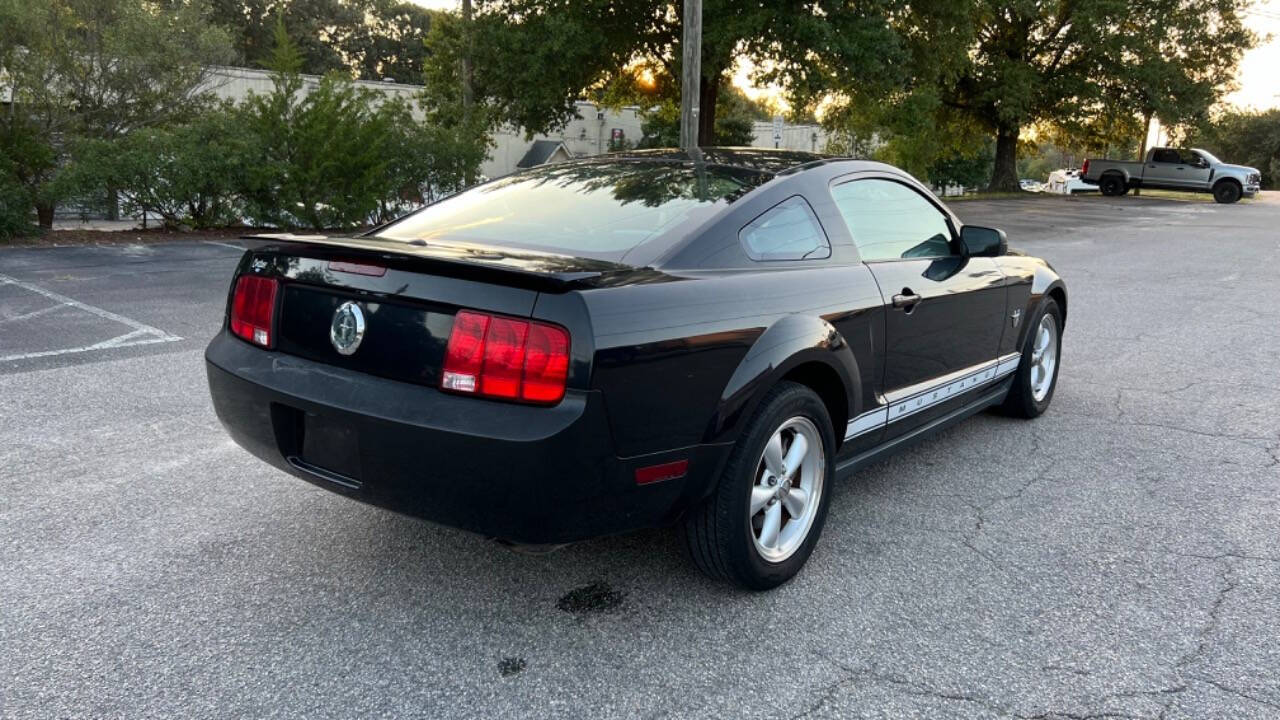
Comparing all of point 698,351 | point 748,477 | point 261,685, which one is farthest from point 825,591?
point 261,685

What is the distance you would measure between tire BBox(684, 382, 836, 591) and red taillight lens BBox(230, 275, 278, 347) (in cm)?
148

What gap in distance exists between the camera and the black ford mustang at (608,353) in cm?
241

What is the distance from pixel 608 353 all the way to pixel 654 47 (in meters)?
22.4

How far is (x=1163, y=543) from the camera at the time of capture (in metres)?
3.51

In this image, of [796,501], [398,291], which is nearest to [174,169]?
[398,291]

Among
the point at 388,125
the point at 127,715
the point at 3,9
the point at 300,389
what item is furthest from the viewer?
the point at 388,125

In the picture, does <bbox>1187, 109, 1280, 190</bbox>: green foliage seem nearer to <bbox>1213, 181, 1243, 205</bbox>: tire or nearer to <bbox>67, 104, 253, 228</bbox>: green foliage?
<bbox>1213, 181, 1243, 205</bbox>: tire

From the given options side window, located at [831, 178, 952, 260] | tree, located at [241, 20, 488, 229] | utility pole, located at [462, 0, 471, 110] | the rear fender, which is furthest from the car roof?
utility pole, located at [462, 0, 471, 110]

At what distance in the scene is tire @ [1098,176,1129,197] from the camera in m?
36.7

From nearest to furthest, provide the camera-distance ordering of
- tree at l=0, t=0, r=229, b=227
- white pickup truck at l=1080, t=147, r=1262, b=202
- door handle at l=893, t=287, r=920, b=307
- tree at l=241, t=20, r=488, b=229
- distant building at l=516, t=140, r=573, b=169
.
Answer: door handle at l=893, t=287, r=920, b=307 → tree at l=0, t=0, r=229, b=227 → tree at l=241, t=20, r=488, b=229 → white pickup truck at l=1080, t=147, r=1262, b=202 → distant building at l=516, t=140, r=573, b=169

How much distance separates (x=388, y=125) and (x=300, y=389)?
39.4 feet

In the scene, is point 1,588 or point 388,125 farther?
point 388,125

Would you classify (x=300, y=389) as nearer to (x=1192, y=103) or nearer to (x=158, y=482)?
(x=158, y=482)

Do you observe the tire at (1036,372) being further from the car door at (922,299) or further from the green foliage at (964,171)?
the green foliage at (964,171)
